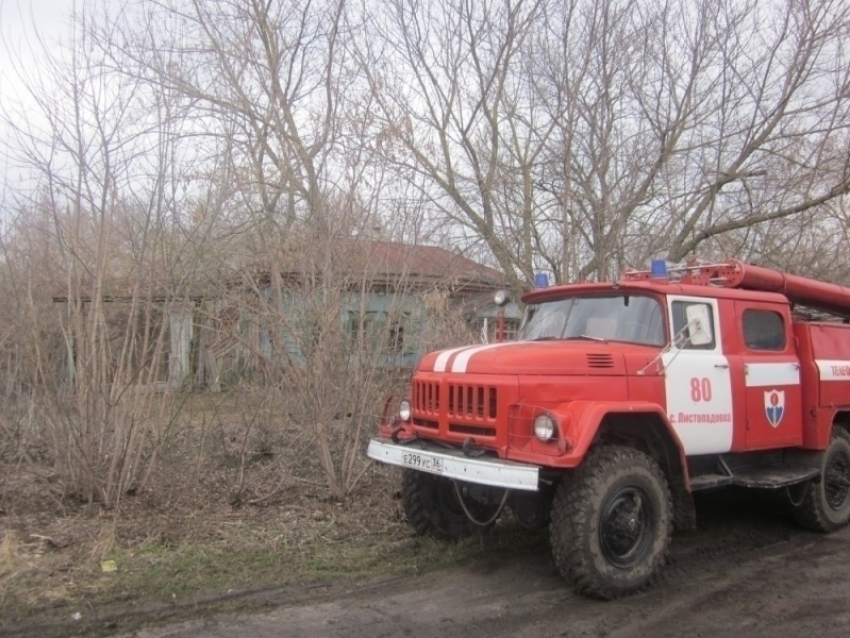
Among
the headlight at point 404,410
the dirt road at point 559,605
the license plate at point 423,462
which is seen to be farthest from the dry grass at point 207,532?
the headlight at point 404,410

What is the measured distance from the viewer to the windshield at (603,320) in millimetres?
6391

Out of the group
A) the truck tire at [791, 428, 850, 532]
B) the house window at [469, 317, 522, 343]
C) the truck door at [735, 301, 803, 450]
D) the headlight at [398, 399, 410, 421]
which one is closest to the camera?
the headlight at [398, 399, 410, 421]

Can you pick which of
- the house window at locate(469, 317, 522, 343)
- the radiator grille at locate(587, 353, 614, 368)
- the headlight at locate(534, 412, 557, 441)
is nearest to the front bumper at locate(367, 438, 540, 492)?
the headlight at locate(534, 412, 557, 441)

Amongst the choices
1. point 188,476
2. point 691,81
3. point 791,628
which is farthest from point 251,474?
point 691,81

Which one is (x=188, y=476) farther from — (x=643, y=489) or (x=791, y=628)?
(x=791, y=628)

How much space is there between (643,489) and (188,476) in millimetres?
4312

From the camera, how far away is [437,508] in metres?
6.78

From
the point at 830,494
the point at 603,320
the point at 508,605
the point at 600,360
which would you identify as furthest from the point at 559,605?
the point at 830,494

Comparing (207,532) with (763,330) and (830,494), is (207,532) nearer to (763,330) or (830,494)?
(763,330)

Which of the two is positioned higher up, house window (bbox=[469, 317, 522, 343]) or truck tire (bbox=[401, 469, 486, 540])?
house window (bbox=[469, 317, 522, 343])

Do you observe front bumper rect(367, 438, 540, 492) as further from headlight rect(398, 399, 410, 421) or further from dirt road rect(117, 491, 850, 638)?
Result: dirt road rect(117, 491, 850, 638)

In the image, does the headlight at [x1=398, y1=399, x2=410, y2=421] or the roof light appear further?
the roof light

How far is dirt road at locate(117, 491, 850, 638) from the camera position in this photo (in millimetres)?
4969

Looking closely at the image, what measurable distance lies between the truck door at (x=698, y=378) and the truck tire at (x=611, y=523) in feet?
1.75
